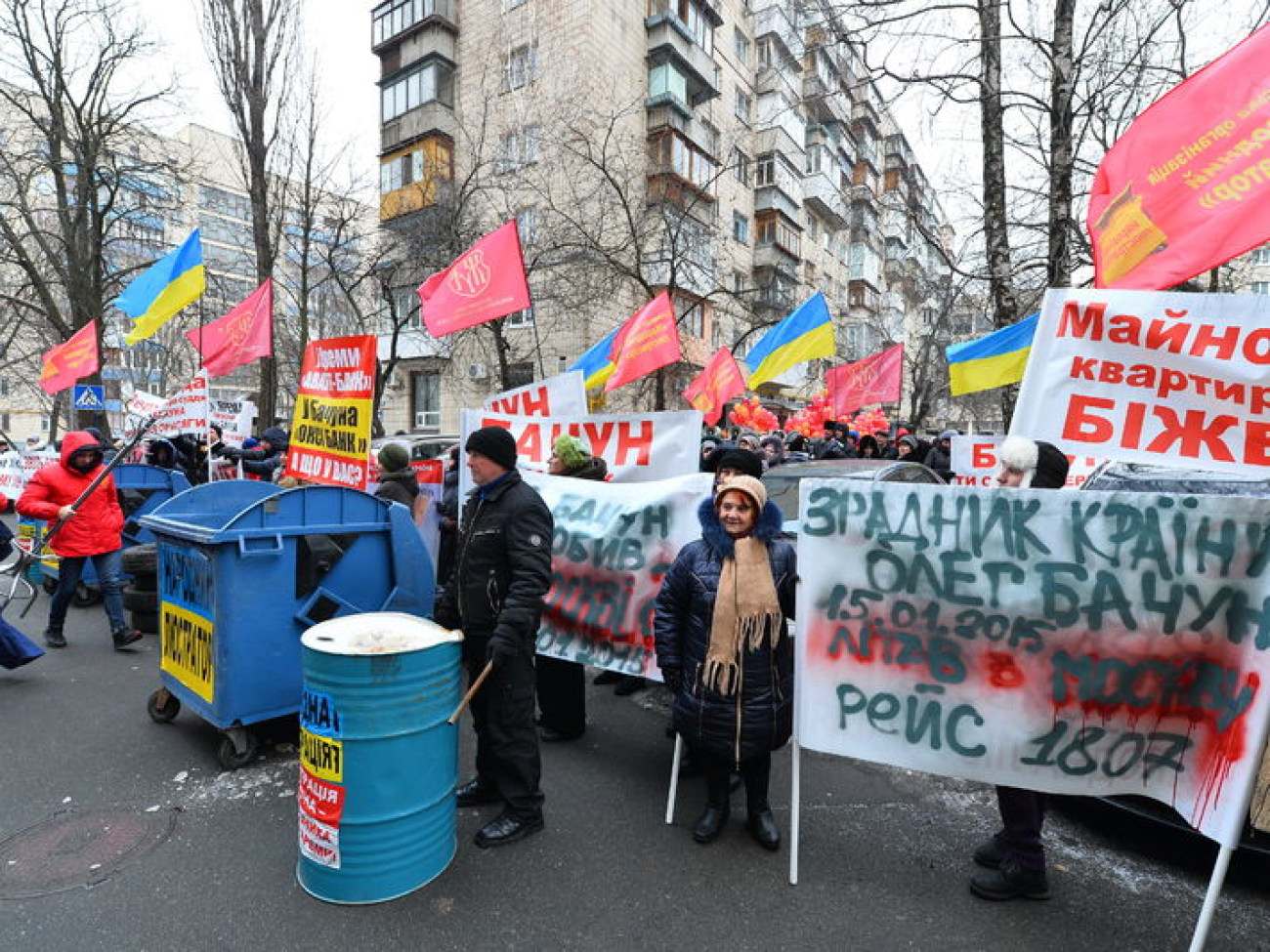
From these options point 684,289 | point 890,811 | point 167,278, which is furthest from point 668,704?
point 684,289

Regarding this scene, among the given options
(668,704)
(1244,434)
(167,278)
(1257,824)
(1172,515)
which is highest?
(167,278)

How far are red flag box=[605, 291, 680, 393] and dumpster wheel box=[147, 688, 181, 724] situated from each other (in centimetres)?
518

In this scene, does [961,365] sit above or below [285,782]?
above

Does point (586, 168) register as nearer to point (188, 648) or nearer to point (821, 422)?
point (821, 422)

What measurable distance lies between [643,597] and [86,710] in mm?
3949

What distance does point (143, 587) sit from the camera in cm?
609

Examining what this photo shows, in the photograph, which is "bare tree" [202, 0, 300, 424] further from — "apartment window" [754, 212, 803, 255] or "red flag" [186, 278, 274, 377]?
"apartment window" [754, 212, 803, 255]

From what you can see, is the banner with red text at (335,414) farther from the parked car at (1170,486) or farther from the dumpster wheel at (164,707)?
the parked car at (1170,486)

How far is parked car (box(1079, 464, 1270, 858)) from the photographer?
277 cm

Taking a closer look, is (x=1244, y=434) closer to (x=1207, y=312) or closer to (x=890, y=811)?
(x=1207, y=312)

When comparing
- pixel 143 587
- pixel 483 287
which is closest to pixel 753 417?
pixel 483 287

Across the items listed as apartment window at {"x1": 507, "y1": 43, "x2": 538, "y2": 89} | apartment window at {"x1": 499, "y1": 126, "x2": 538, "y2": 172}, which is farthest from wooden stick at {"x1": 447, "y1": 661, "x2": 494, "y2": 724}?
apartment window at {"x1": 507, "y1": 43, "x2": 538, "y2": 89}

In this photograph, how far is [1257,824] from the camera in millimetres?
2289

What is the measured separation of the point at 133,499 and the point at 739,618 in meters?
7.55
